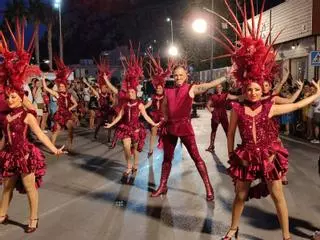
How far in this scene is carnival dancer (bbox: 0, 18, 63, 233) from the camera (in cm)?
577

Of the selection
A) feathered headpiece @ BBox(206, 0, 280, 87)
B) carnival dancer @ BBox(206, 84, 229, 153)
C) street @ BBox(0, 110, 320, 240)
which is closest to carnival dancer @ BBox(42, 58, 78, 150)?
street @ BBox(0, 110, 320, 240)

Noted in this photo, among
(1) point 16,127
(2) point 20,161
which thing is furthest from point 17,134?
(2) point 20,161

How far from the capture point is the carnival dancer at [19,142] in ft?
18.9

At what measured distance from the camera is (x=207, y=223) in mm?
6168

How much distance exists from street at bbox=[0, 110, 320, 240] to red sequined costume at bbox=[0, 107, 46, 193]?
821 millimetres

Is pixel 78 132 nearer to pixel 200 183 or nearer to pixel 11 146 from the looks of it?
pixel 200 183

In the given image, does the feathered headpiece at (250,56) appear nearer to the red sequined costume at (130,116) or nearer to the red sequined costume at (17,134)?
the red sequined costume at (17,134)

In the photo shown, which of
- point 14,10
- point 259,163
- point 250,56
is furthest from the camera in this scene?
point 14,10

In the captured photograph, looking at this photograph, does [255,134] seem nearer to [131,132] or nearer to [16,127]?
[16,127]

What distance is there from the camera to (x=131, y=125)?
878 centimetres

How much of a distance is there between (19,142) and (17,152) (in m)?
0.13

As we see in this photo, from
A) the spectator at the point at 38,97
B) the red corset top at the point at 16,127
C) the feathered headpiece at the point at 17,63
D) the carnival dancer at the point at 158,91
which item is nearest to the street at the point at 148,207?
the red corset top at the point at 16,127

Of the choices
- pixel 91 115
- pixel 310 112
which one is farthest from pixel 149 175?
pixel 91 115

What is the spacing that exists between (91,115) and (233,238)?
1470 centimetres
